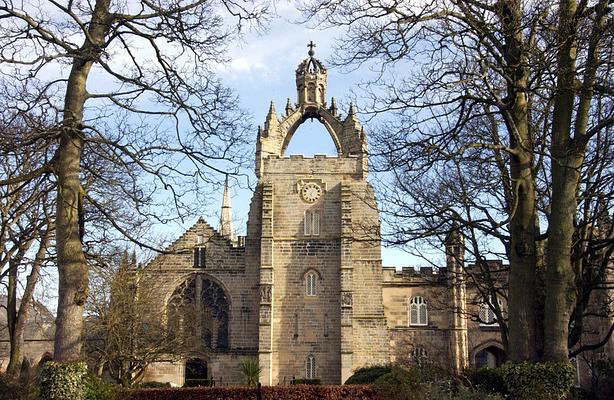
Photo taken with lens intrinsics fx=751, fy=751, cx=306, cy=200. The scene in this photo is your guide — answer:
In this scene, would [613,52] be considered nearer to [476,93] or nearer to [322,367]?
[476,93]

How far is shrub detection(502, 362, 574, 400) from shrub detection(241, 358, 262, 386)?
20.3m

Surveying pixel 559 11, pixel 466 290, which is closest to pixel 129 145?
pixel 559 11

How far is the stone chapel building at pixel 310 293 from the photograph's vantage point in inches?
1388

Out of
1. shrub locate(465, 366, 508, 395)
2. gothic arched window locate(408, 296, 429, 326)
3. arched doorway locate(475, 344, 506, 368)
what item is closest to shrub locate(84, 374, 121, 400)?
shrub locate(465, 366, 508, 395)

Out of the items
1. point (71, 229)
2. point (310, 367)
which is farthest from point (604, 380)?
point (71, 229)

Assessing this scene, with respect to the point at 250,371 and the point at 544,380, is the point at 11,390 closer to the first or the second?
the point at 544,380

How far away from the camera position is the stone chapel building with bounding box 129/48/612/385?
35250 millimetres

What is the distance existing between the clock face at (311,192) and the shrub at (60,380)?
81.2 feet

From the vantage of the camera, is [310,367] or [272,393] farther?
[310,367]

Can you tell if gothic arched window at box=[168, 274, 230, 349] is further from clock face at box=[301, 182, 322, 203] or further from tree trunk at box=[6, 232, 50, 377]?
tree trunk at box=[6, 232, 50, 377]

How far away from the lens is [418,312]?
3800 cm

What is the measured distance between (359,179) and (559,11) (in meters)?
25.2

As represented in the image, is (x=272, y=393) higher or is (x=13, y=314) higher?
(x=13, y=314)

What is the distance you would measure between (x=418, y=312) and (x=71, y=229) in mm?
27374
